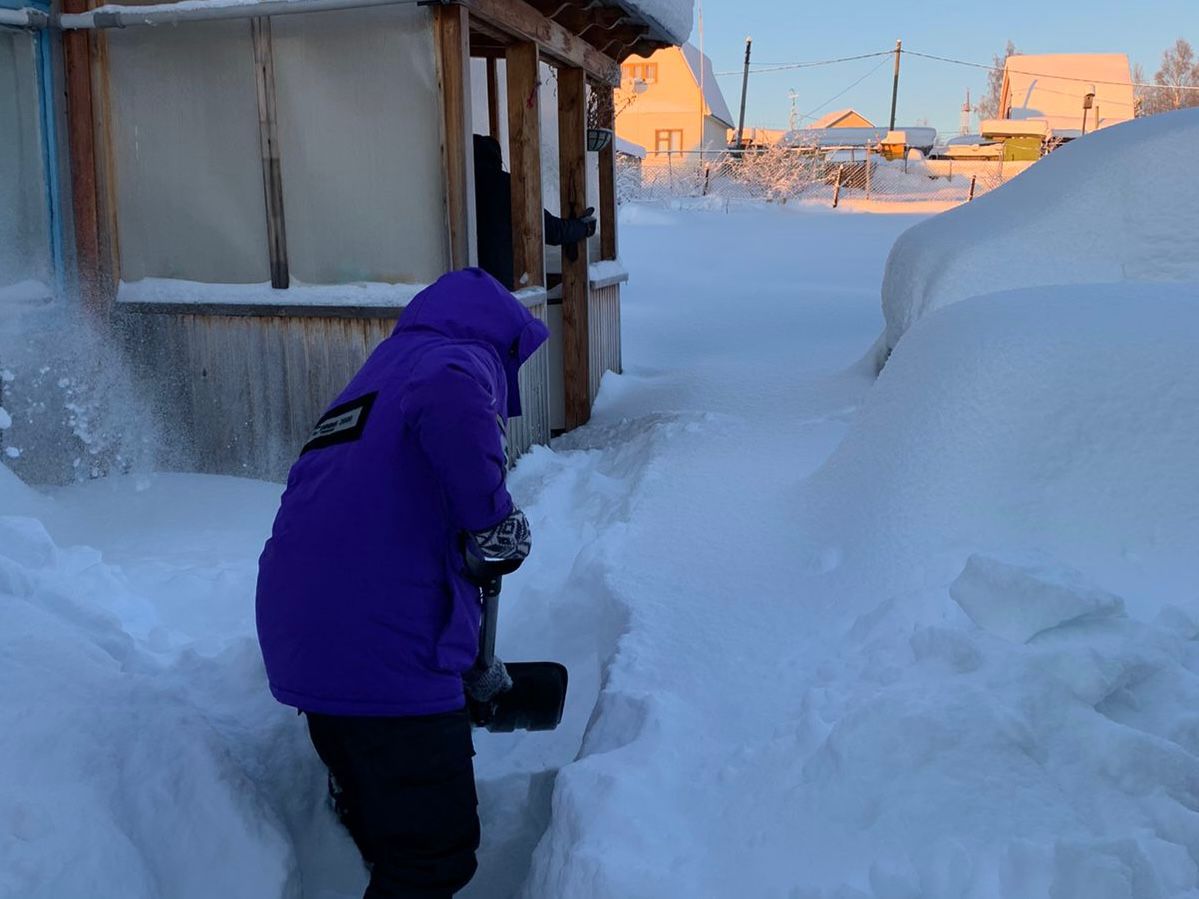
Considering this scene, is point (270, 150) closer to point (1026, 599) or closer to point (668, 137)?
point (1026, 599)

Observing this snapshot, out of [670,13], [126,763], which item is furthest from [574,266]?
[126,763]

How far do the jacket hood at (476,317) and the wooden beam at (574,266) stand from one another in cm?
501

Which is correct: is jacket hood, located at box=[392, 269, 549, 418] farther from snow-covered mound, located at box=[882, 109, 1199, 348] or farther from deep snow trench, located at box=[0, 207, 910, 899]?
snow-covered mound, located at box=[882, 109, 1199, 348]

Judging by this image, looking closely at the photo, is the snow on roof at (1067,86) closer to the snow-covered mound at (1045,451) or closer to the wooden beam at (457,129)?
the wooden beam at (457,129)

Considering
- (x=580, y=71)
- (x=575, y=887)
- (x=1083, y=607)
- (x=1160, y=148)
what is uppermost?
(x=580, y=71)

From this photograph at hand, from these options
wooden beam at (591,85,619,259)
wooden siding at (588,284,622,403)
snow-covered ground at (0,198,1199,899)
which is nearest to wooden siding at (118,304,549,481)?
snow-covered ground at (0,198,1199,899)

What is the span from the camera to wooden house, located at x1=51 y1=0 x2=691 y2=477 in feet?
17.3

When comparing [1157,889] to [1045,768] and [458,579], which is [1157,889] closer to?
[1045,768]

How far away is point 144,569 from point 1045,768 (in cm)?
350


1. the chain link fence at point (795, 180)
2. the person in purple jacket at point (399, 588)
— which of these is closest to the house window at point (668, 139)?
the chain link fence at point (795, 180)

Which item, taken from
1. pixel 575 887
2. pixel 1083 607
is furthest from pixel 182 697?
pixel 1083 607

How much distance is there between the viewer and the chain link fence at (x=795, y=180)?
25.2 meters

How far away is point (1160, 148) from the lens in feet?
19.2

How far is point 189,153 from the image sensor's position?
5566 millimetres
